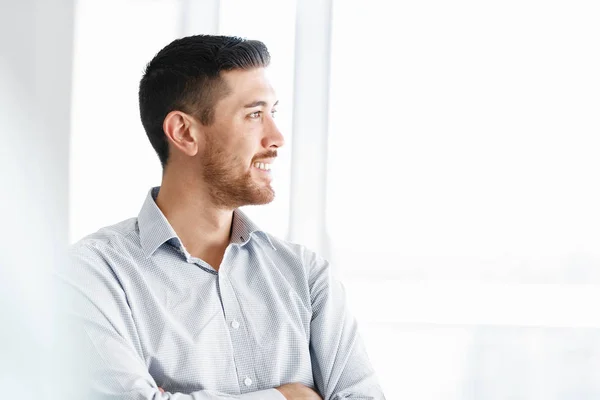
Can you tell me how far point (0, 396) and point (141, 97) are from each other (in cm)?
101

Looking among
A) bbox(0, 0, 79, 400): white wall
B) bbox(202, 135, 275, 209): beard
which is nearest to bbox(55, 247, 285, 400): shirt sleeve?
bbox(202, 135, 275, 209): beard

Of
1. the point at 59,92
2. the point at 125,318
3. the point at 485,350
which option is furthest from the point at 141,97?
the point at 485,350

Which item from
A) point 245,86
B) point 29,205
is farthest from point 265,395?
point 29,205

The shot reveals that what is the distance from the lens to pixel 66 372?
1.58 feet

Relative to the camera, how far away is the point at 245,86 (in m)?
1.29

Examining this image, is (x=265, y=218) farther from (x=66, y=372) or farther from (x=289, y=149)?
(x=66, y=372)

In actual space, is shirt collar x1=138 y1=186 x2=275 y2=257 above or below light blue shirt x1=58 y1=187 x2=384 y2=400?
above

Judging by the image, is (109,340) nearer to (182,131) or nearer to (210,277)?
(210,277)

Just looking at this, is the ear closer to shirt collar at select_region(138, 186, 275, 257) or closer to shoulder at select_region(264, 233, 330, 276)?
shirt collar at select_region(138, 186, 275, 257)

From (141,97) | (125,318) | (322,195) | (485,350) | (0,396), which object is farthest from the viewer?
(322,195)

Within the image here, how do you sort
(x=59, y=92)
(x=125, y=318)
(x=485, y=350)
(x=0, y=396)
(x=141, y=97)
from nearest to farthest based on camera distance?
(x=0, y=396) → (x=59, y=92) → (x=125, y=318) → (x=141, y=97) → (x=485, y=350)

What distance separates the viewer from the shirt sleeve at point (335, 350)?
118cm

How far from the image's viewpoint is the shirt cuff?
109 cm

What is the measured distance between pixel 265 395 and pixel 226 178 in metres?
0.40
